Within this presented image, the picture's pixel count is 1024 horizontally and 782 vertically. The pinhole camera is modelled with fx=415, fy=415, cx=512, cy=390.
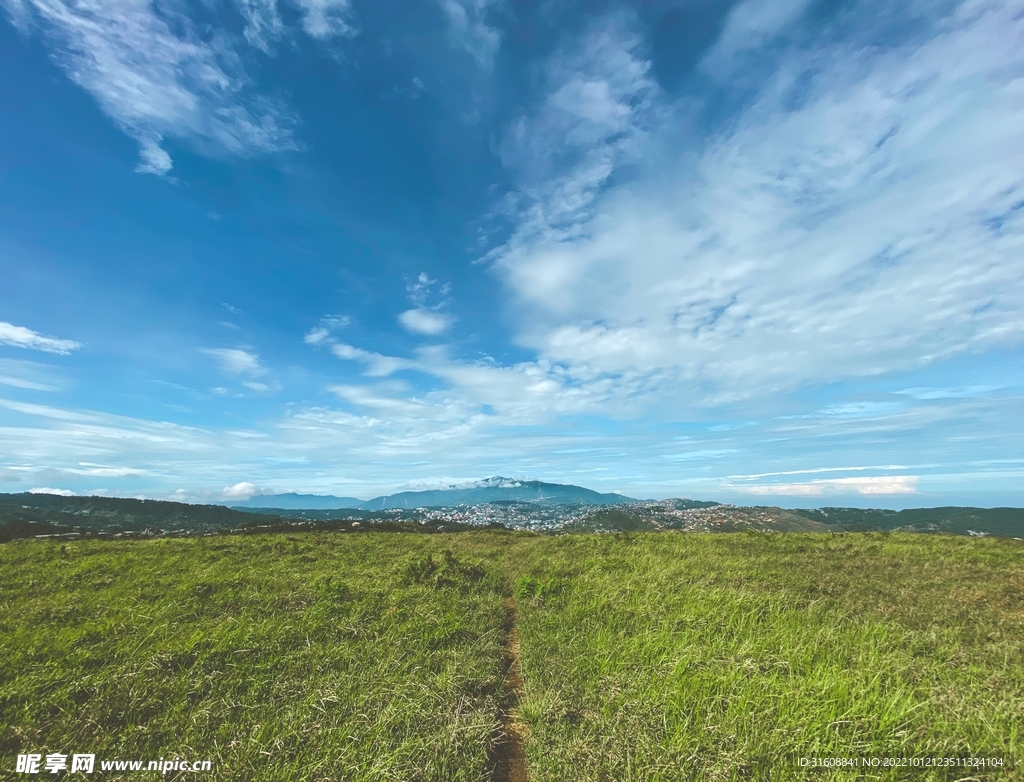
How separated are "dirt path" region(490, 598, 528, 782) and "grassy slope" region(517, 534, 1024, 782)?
11.8 inches

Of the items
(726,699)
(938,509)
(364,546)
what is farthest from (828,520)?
(726,699)

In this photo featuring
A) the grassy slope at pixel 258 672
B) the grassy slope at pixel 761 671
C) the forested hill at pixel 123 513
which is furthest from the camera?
the forested hill at pixel 123 513

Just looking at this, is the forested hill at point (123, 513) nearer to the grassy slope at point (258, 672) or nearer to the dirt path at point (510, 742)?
the grassy slope at point (258, 672)

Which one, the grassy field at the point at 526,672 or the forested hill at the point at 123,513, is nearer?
the grassy field at the point at 526,672

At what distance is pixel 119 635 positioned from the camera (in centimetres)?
976

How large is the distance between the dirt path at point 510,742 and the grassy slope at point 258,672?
0.95ft

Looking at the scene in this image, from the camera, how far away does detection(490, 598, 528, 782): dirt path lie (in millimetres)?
6145

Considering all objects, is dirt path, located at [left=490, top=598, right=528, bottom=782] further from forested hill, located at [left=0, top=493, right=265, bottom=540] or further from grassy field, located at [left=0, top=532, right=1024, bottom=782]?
forested hill, located at [left=0, top=493, right=265, bottom=540]

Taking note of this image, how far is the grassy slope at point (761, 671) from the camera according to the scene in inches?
228

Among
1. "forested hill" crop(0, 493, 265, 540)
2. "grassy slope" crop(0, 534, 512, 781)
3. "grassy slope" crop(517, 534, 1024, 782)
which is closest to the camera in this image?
"grassy slope" crop(517, 534, 1024, 782)

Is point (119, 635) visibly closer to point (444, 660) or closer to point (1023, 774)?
point (444, 660)

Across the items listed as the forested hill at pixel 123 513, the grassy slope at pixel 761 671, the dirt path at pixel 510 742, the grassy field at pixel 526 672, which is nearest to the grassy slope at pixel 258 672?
the grassy field at pixel 526 672

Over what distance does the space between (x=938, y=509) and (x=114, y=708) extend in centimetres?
18458

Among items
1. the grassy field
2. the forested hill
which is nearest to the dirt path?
the grassy field
